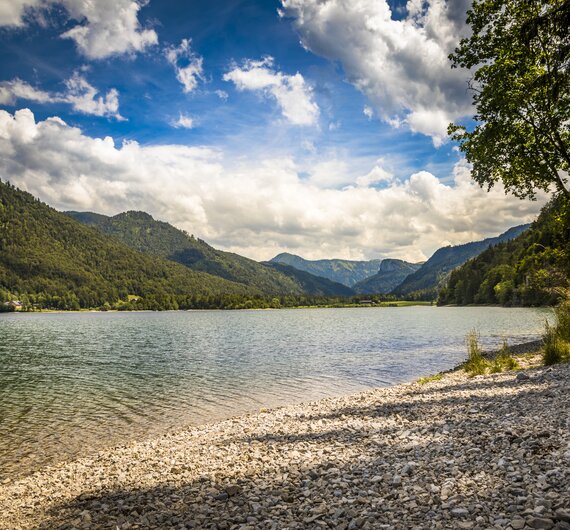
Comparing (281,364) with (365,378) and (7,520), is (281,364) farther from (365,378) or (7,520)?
(7,520)

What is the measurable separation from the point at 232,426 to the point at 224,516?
1130 centimetres

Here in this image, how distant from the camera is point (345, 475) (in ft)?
36.2

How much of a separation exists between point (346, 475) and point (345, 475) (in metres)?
0.03

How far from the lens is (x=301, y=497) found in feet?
33.0

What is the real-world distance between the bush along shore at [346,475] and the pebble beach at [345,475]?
0.14 feet

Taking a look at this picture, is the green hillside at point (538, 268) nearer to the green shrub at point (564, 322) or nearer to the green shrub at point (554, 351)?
the green shrub at point (564, 322)

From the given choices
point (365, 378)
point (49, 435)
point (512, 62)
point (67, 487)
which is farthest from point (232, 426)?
point (512, 62)

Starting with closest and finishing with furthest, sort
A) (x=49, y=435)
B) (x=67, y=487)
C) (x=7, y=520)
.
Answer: (x=7, y=520) → (x=67, y=487) → (x=49, y=435)

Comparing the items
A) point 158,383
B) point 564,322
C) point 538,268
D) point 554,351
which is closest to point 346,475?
point 554,351

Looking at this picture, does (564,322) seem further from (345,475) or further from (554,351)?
(345,475)

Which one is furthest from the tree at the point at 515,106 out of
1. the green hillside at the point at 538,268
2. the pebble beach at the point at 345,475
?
the pebble beach at the point at 345,475

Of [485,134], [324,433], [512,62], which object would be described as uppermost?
[512,62]

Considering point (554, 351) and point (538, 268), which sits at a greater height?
point (538, 268)

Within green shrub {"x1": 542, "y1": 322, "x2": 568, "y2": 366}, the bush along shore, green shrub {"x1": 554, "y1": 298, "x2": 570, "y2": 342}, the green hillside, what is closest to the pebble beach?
the bush along shore
